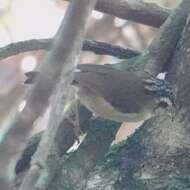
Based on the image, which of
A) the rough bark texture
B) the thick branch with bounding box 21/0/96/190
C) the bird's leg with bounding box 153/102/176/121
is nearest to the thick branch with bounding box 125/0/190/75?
the rough bark texture

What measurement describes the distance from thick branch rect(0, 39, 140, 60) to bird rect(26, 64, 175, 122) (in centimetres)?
17

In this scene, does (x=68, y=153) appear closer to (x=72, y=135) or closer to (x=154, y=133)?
(x=72, y=135)

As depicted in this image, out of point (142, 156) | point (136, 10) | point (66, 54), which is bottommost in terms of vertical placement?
point (142, 156)

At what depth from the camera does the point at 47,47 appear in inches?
75.5

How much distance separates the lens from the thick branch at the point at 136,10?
2.21 metres

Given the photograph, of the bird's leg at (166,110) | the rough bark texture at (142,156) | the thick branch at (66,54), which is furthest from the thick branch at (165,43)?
the thick branch at (66,54)

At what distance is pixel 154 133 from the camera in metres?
1.81

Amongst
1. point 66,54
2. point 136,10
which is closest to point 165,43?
point 136,10

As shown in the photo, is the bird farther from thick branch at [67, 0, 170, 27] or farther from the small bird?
thick branch at [67, 0, 170, 27]

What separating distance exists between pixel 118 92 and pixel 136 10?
0.50 metres

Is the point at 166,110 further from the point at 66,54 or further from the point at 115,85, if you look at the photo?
the point at 66,54

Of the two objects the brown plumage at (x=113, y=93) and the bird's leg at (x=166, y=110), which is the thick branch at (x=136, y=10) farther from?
the bird's leg at (x=166, y=110)

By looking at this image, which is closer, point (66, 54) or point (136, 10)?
point (66, 54)

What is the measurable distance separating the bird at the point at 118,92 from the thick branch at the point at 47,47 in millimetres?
168
